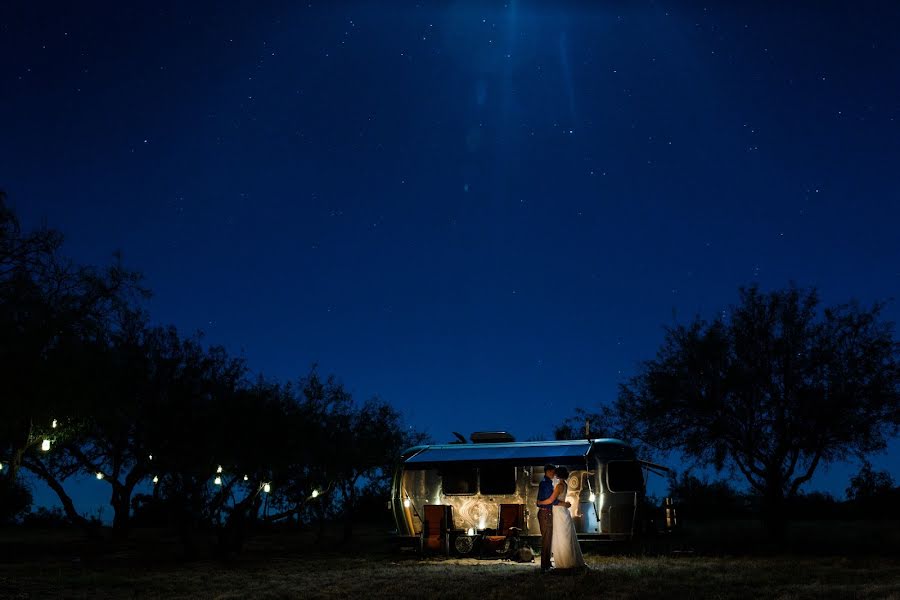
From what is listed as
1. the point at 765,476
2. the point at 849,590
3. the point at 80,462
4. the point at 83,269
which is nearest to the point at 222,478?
the point at 80,462

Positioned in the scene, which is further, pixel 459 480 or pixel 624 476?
pixel 459 480

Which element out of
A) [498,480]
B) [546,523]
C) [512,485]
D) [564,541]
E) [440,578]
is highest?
[498,480]

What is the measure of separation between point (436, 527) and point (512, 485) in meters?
1.94

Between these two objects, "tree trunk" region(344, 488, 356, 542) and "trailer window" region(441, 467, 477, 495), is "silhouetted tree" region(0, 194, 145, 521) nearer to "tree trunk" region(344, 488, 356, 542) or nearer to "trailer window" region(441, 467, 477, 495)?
"trailer window" region(441, 467, 477, 495)

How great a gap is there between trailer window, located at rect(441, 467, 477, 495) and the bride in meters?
5.22

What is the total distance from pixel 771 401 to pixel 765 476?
7.13 feet

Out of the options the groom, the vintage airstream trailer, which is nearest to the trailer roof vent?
the vintage airstream trailer

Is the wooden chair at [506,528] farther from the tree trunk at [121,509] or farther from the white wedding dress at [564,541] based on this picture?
the tree trunk at [121,509]

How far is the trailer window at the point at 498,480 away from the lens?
1778 cm

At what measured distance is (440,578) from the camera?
1266 cm

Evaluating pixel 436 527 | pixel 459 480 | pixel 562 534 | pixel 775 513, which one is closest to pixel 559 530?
pixel 562 534

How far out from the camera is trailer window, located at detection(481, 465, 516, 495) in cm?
1778

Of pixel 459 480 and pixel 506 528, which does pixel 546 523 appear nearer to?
pixel 506 528

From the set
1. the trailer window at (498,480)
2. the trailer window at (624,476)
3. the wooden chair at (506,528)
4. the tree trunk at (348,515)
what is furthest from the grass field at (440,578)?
the tree trunk at (348,515)
